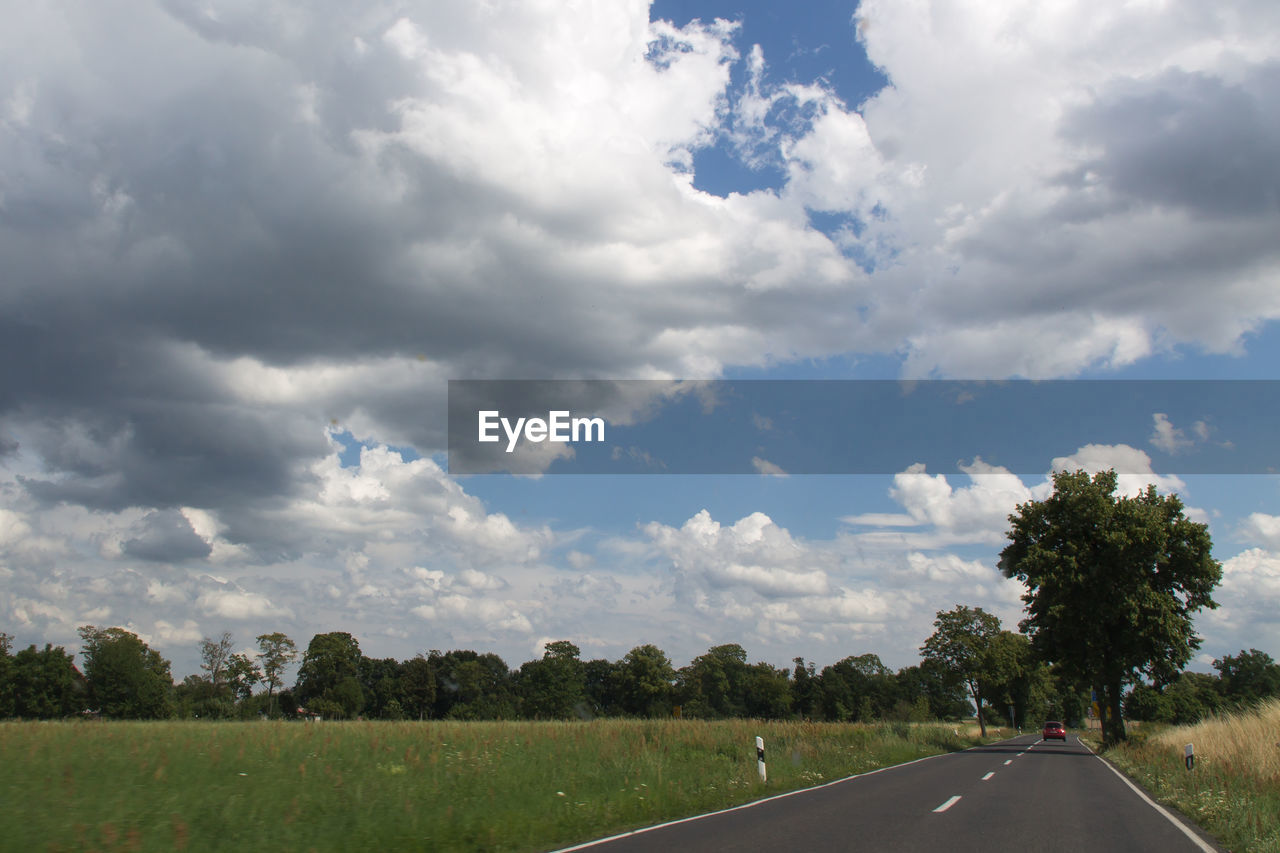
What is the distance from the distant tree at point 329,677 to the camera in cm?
8900

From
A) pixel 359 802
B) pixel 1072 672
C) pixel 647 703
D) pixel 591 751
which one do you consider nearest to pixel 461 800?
pixel 359 802

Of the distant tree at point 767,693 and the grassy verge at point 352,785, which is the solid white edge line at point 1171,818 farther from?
the distant tree at point 767,693

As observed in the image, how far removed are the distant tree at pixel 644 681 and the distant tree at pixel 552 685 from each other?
1016cm

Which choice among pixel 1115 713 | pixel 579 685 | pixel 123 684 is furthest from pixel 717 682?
pixel 1115 713

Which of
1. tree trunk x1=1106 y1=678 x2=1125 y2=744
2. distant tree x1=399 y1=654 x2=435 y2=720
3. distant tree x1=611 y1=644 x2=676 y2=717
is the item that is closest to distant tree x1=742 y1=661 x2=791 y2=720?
distant tree x1=611 y1=644 x2=676 y2=717

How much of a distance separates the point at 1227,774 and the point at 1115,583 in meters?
23.4

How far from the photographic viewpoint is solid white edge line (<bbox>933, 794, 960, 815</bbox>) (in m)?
13.2

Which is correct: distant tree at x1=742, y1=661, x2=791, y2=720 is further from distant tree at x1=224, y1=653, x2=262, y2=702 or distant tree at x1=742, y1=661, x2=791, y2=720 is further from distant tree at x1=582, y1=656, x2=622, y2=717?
distant tree at x1=224, y1=653, x2=262, y2=702

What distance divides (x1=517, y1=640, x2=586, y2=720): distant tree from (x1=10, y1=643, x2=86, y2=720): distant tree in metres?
46.6

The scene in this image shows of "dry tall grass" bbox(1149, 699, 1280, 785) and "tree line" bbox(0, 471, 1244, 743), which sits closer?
"dry tall grass" bbox(1149, 699, 1280, 785)

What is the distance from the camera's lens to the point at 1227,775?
16766mm

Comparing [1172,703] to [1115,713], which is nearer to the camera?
[1115,713]

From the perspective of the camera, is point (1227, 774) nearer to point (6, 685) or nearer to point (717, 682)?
point (6, 685)

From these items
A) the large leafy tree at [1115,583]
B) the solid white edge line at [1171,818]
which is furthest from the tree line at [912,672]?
the solid white edge line at [1171,818]
